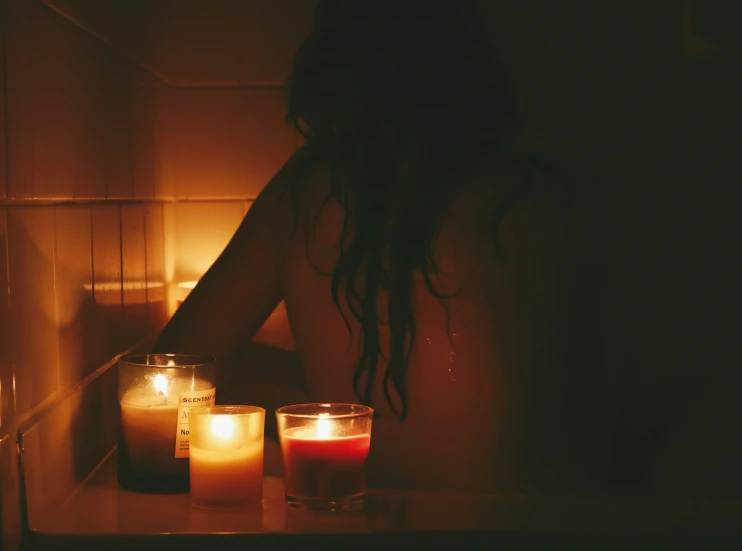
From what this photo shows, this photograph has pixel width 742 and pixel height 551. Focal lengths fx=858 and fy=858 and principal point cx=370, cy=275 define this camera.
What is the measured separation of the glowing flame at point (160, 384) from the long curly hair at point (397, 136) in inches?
9.9

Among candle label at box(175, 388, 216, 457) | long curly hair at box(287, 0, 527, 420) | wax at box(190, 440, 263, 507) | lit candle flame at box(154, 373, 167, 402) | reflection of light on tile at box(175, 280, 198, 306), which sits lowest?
wax at box(190, 440, 263, 507)

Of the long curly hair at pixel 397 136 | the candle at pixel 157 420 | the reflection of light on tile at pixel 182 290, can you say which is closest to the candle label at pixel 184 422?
the candle at pixel 157 420

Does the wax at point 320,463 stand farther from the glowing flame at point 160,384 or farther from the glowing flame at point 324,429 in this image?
the glowing flame at point 160,384

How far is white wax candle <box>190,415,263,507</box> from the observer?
823 mm

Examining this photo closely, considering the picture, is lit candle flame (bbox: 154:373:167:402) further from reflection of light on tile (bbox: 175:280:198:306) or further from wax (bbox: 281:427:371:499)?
reflection of light on tile (bbox: 175:280:198:306)

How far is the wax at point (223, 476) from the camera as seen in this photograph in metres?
0.82

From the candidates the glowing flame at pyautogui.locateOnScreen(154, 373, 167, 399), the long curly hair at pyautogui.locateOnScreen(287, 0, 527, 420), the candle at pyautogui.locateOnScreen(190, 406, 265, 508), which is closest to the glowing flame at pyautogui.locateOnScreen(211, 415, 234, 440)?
the candle at pyautogui.locateOnScreen(190, 406, 265, 508)

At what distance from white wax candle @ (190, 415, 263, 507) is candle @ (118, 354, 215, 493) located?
0.23 feet

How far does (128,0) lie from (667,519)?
3.26 feet

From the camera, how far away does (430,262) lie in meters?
1.05

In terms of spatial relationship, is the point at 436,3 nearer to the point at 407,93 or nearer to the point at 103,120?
the point at 407,93

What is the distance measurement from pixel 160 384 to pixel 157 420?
0.13 feet

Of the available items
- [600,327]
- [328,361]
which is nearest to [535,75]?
[600,327]

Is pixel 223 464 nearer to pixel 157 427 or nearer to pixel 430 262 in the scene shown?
pixel 157 427
